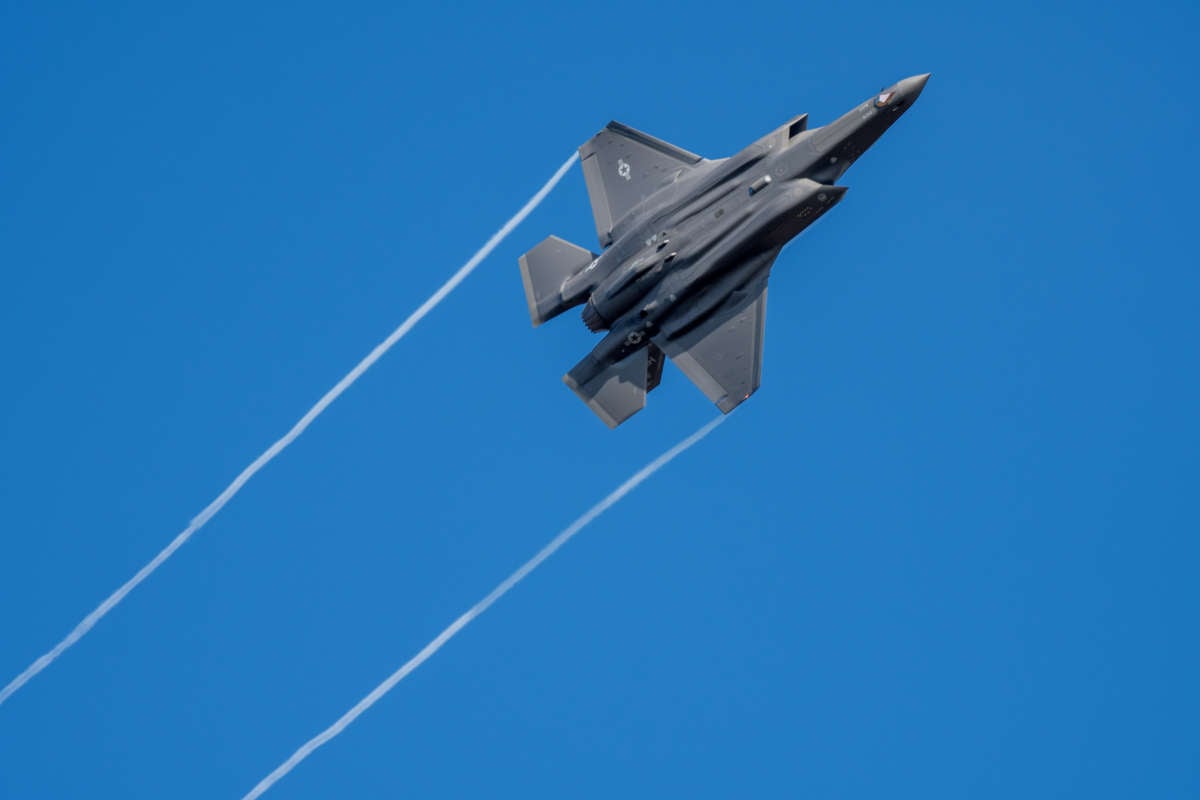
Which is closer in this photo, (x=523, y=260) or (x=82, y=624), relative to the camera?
(x=523, y=260)

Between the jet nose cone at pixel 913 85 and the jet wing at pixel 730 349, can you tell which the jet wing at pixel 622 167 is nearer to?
the jet wing at pixel 730 349

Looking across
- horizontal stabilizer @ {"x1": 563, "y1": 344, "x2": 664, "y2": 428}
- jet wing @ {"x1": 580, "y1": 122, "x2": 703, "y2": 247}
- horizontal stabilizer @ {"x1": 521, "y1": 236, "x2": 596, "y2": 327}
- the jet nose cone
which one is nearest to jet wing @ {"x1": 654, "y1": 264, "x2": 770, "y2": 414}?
horizontal stabilizer @ {"x1": 563, "y1": 344, "x2": 664, "y2": 428}

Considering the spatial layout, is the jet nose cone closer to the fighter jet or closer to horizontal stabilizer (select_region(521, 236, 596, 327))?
the fighter jet

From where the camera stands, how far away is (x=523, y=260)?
29266 millimetres

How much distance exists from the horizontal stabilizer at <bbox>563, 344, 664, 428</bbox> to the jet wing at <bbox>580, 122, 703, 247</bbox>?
2.53 m

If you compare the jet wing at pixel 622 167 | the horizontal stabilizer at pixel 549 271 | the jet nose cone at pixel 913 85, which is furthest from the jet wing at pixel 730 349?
the jet nose cone at pixel 913 85

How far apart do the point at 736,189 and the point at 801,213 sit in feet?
4.56

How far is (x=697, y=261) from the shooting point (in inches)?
1069

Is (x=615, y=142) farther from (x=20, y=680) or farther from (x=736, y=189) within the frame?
(x=20, y=680)

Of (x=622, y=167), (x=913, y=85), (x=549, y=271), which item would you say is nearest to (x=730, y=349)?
(x=549, y=271)

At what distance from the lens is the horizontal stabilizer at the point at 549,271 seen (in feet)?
94.4

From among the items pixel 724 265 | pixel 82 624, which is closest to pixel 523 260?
pixel 724 265

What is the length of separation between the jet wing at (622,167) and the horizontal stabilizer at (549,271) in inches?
25.3

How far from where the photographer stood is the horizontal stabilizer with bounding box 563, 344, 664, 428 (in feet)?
93.0
